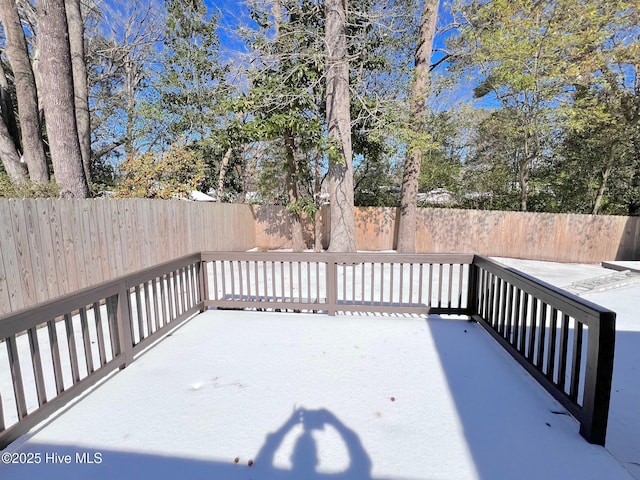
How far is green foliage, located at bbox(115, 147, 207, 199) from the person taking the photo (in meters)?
7.91

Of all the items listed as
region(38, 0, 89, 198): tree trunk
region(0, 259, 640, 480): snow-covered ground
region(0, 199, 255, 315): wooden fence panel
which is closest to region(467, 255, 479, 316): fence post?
region(0, 259, 640, 480): snow-covered ground

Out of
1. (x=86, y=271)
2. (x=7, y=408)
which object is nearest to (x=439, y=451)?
(x=7, y=408)

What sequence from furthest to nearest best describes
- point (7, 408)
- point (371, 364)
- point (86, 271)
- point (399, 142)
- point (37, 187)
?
point (399, 142) → point (37, 187) → point (86, 271) → point (371, 364) → point (7, 408)

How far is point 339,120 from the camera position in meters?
6.81

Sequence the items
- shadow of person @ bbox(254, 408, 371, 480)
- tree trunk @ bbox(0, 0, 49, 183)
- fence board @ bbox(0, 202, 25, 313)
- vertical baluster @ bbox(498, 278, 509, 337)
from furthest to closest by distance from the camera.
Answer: tree trunk @ bbox(0, 0, 49, 183) → fence board @ bbox(0, 202, 25, 313) → vertical baluster @ bbox(498, 278, 509, 337) → shadow of person @ bbox(254, 408, 371, 480)

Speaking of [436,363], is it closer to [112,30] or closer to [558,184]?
[558,184]

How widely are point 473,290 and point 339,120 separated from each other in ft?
15.2

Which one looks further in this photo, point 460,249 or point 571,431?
point 460,249

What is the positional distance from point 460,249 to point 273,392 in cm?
831

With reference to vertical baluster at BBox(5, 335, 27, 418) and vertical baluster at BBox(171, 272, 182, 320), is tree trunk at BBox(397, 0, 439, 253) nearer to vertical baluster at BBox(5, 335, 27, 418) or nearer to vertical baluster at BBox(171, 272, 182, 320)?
vertical baluster at BBox(171, 272, 182, 320)

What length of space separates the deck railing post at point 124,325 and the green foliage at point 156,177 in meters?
6.05

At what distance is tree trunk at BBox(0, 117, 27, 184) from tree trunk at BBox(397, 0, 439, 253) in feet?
25.2

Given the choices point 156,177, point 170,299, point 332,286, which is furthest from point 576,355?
point 156,177

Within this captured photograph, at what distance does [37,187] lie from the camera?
430 centimetres
